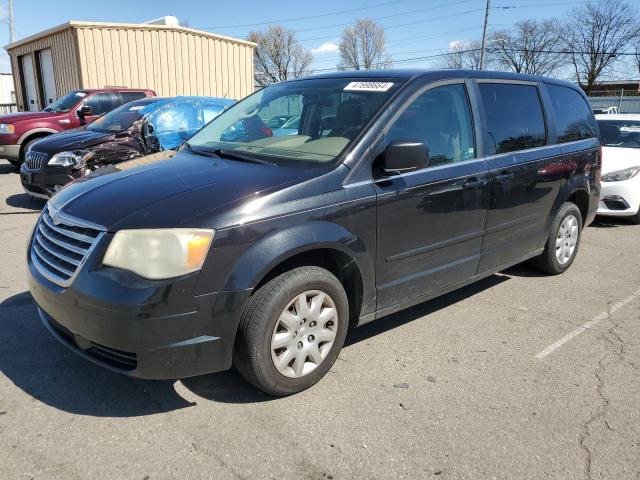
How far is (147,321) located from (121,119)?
22.6 feet

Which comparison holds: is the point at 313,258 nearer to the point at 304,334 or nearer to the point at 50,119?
the point at 304,334

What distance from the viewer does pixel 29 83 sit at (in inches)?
860

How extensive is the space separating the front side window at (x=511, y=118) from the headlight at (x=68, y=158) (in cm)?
554

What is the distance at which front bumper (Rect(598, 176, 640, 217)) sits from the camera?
24.3 feet

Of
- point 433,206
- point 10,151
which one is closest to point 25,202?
point 10,151

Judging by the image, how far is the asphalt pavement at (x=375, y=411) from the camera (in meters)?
2.43

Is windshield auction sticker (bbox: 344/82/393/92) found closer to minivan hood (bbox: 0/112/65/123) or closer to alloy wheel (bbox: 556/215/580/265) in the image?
alloy wheel (bbox: 556/215/580/265)

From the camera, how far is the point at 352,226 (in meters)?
3.00

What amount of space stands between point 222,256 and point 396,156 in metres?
1.20

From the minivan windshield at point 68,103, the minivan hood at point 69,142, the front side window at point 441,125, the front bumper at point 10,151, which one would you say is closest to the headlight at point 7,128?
the front bumper at point 10,151

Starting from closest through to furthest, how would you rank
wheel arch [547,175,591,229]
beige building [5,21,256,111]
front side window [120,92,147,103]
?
wheel arch [547,175,591,229]
front side window [120,92,147,103]
beige building [5,21,256,111]

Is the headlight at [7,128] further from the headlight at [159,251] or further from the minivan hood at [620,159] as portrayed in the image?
the minivan hood at [620,159]

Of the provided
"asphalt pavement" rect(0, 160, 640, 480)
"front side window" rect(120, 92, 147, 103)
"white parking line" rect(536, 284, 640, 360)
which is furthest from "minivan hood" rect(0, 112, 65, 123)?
"white parking line" rect(536, 284, 640, 360)

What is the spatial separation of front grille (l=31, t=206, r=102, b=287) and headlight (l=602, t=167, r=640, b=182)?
7269 millimetres
